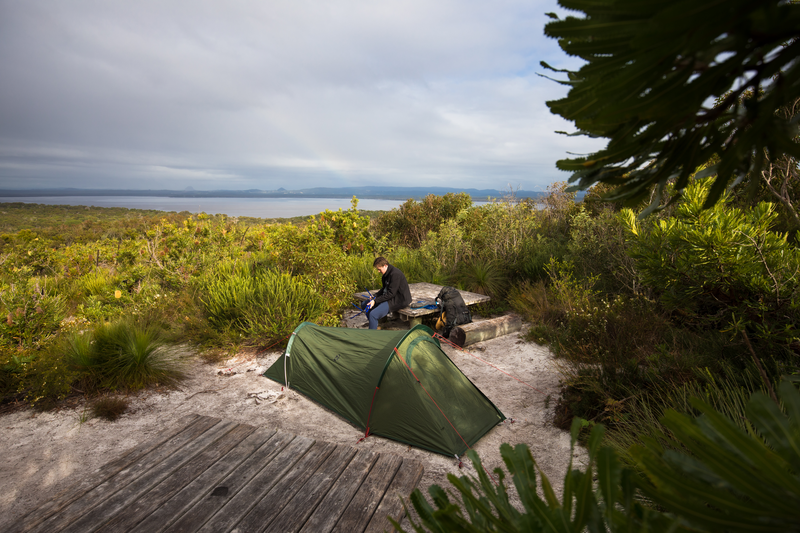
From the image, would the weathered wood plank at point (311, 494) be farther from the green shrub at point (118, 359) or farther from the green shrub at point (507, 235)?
the green shrub at point (507, 235)

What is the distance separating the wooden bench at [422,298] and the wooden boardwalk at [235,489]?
3626 mm

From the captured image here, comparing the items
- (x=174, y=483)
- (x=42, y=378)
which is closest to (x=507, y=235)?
(x=174, y=483)

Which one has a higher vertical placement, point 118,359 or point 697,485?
point 697,485

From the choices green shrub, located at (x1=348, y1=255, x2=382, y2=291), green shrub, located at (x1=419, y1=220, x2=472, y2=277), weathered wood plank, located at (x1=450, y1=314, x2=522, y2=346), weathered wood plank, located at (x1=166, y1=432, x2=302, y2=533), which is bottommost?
weathered wood plank, located at (x1=450, y1=314, x2=522, y2=346)

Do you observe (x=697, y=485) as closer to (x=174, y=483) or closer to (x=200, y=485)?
(x=200, y=485)

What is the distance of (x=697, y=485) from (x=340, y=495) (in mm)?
2543

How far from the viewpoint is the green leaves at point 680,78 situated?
0.63 meters

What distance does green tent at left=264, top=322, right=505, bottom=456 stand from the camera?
4.04m

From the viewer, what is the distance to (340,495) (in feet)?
8.80

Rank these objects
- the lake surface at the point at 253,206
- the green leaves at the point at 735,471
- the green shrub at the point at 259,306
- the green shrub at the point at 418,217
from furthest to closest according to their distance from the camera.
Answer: the lake surface at the point at 253,206 → the green shrub at the point at 418,217 → the green shrub at the point at 259,306 → the green leaves at the point at 735,471

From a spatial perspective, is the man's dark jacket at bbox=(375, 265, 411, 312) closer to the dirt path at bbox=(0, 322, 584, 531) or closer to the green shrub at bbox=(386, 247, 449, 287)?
the dirt path at bbox=(0, 322, 584, 531)

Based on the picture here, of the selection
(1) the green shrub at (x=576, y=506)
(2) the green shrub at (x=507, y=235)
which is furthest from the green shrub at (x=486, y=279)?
(1) the green shrub at (x=576, y=506)

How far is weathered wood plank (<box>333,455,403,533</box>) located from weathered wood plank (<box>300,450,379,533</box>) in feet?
0.12

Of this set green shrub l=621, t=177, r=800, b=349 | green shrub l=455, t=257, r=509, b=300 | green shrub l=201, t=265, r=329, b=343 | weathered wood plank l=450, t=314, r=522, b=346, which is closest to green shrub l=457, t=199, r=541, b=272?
green shrub l=455, t=257, r=509, b=300
